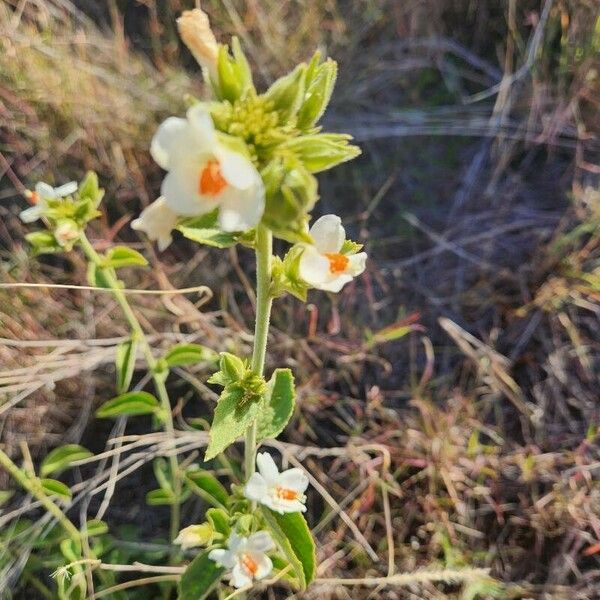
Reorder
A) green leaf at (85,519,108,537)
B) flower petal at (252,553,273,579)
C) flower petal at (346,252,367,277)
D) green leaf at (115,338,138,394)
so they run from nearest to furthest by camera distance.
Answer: flower petal at (346,252,367,277), flower petal at (252,553,273,579), green leaf at (115,338,138,394), green leaf at (85,519,108,537)

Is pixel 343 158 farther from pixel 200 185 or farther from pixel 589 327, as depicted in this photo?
pixel 589 327

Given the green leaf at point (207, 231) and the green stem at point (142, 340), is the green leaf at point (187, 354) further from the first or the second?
the green leaf at point (207, 231)

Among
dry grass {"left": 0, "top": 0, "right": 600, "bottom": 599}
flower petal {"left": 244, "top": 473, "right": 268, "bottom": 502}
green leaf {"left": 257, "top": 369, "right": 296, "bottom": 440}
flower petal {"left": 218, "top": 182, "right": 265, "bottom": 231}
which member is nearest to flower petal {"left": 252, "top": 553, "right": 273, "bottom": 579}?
flower petal {"left": 244, "top": 473, "right": 268, "bottom": 502}

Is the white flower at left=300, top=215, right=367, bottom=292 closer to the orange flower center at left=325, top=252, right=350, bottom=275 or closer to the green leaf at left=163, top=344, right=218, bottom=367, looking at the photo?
the orange flower center at left=325, top=252, right=350, bottom=275

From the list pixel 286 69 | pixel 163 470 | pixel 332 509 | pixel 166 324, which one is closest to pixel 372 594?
pixel 332 509

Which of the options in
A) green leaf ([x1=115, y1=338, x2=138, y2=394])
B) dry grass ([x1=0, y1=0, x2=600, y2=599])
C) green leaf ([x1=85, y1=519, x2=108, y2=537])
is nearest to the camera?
green leaf ([x1=115, y1=338, x2=138, y2=394])

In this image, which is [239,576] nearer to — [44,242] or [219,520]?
[219,520]
